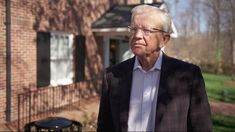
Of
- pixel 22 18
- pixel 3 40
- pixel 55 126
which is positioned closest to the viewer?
pixel 55 126

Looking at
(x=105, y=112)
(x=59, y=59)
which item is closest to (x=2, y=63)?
(x=59, y=59)

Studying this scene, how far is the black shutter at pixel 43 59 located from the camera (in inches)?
386

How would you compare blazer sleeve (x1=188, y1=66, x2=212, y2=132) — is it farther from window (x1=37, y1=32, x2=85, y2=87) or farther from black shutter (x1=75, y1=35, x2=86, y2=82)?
black shutter (x1=75, y1=35, x2=86, y2=82)

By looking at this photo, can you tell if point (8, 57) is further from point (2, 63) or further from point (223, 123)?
point (223, 123)

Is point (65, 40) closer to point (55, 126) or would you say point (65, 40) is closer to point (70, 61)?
point (70, 61)

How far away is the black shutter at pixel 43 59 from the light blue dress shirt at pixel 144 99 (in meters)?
7.94

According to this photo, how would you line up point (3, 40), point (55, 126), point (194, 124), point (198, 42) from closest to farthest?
1. point (194, 124)
2. point (55, 126)
3. point (3, 40)
4. point (198, 42)

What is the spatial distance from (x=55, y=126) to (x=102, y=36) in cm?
892

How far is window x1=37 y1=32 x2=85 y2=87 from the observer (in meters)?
9.94

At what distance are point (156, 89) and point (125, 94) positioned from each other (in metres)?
0.20

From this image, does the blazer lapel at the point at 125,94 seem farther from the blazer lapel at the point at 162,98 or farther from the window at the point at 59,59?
the window at the point at 59,59

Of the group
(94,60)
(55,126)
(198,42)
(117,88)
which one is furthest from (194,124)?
(198,42)

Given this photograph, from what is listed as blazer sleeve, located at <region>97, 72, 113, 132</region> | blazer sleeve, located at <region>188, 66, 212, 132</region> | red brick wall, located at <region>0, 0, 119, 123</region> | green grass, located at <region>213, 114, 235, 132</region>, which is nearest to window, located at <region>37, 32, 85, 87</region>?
red brick wall, located at <region>0, 0, 119, 123</region>

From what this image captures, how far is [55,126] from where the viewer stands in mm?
4922
